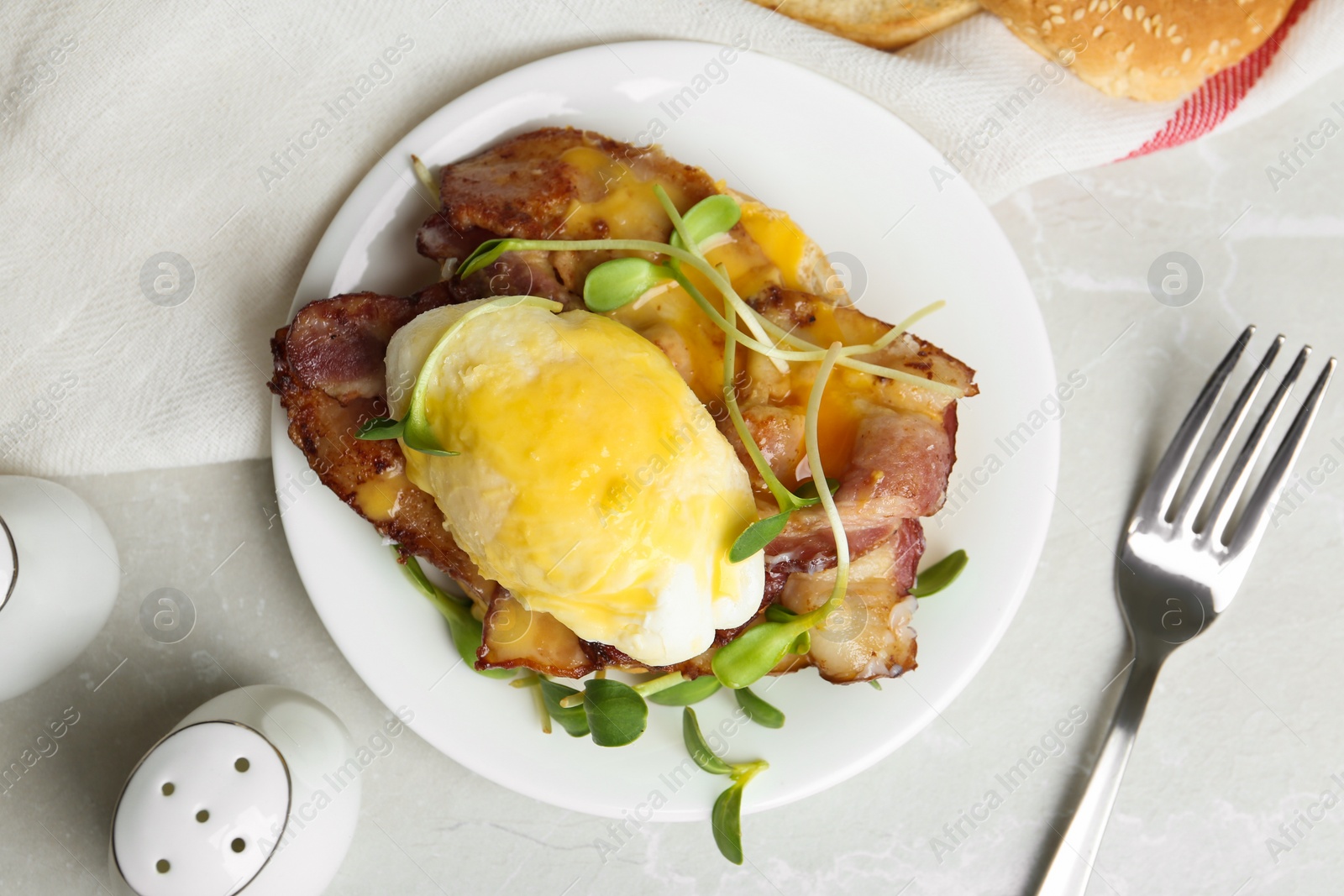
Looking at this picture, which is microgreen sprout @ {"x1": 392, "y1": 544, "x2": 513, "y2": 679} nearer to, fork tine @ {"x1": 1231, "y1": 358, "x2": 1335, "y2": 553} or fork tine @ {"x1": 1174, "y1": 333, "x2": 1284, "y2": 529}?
fork tine @ {"x1": 1174, "y1": 333, "x2": 1284, "y2": 529}

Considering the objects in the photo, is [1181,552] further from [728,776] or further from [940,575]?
[728,776]

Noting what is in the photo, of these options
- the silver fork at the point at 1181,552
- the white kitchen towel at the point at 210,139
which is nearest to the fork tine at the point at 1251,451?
the silver fork at the point at 1181,552

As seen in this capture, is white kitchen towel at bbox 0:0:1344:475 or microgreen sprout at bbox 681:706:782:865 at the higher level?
white kitchen towel at bbox 0:0:1344:475

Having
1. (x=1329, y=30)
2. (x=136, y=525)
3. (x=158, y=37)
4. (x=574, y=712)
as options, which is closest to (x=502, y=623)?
(x=574, y=712)

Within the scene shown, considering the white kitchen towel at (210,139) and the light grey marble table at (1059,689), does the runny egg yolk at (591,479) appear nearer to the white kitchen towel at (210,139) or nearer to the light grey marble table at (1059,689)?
the white kitchen towel at (210,139)

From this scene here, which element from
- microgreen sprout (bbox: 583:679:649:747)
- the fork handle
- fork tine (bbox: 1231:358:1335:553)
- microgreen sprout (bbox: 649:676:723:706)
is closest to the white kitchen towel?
fork tine (bbox: 1231:358:1335:553)

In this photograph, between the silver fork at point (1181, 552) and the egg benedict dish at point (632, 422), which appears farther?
the silver fork at point (1181, 552)

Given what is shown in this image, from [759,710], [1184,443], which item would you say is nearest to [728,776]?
[759,710]
